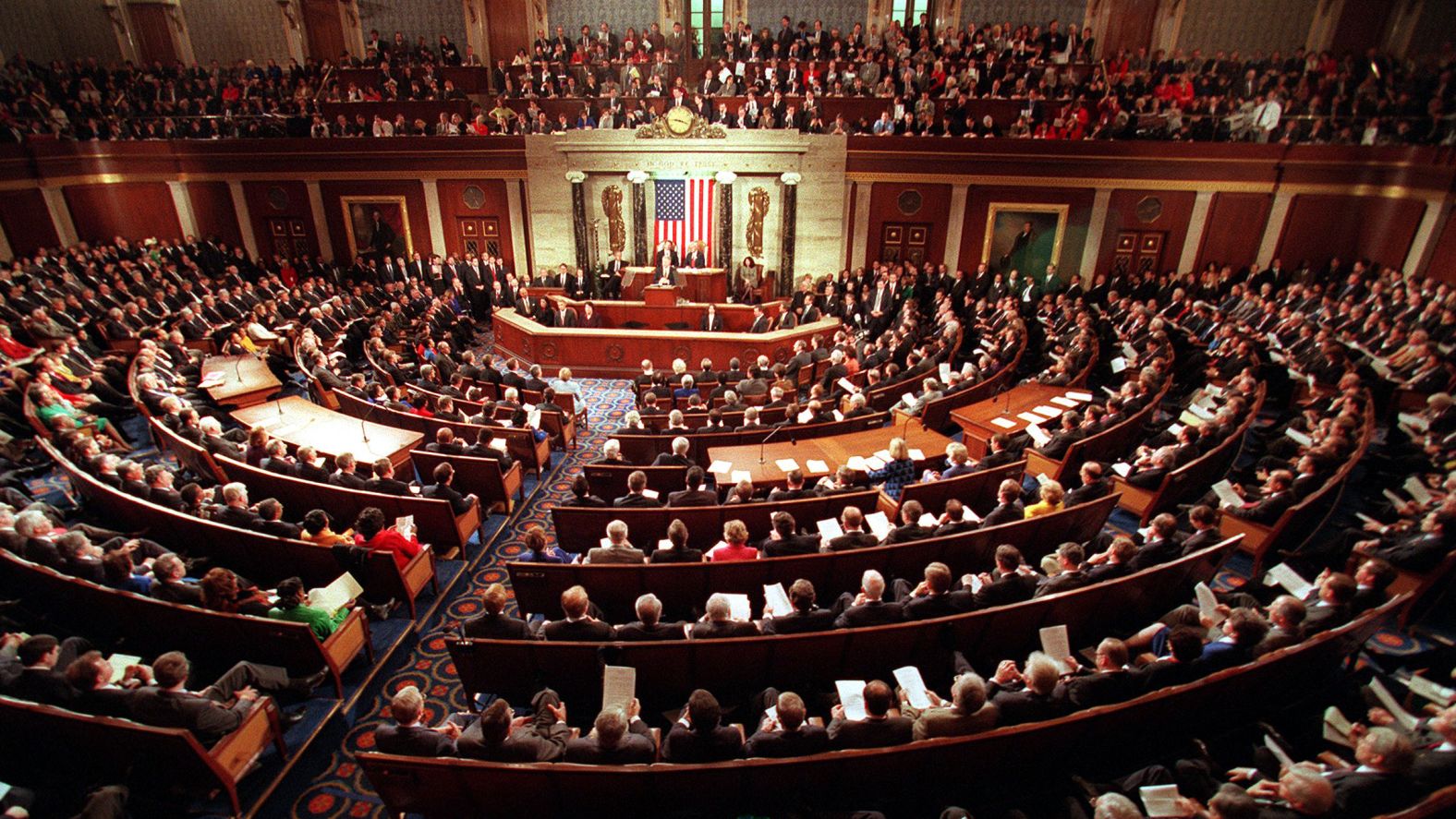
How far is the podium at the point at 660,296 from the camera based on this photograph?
15117 mm

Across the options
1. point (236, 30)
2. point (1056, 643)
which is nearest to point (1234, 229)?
point (1056, 643)

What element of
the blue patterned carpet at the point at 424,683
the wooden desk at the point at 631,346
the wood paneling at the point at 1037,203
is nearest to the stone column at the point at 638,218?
the wooden desk at the point at 631,346

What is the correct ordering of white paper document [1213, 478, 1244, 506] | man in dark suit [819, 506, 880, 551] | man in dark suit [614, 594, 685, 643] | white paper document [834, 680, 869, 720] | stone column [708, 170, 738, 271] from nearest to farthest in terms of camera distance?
1. white paper document [834, 680, 869, 720]
2. man in dark suit [614, 594, 685, 643]
3. man in dark suit [819, 506, 880, 551]
4. white paper document [1213, 478, 1244, 506]
5. stone column [708, 170, 738, 271]

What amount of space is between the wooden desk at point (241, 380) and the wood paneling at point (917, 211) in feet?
43.3

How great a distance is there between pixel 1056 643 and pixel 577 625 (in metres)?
3.16

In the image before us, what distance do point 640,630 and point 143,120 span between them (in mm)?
21528

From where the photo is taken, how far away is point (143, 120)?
17594mm

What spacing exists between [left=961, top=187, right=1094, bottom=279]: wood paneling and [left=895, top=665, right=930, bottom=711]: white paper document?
47.9 feet

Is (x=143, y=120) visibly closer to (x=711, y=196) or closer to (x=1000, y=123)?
A: (x=711, y=196)

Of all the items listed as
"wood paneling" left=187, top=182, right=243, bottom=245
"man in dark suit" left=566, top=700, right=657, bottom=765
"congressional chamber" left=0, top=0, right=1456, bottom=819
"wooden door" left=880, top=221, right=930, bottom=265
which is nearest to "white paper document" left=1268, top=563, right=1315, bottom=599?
"congressional chamber" left=0, top=0, right=1456, bottom=819

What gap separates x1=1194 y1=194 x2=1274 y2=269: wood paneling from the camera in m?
15.0

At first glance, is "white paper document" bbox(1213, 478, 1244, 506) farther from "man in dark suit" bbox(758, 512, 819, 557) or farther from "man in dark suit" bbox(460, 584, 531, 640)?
"man in dark suit" bbox(460, 584, 531, 640)

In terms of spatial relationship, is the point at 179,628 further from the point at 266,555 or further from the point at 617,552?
the point at 617,552

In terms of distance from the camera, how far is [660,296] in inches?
596
